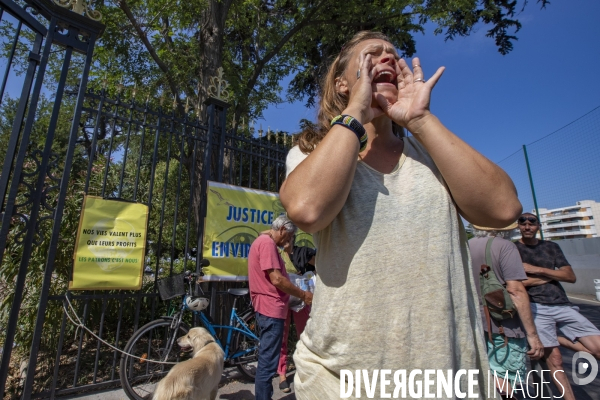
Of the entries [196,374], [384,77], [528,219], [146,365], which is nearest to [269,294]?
[196,374]

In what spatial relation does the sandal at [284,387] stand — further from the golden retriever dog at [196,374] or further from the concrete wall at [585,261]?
the concrete wall at [585,261]

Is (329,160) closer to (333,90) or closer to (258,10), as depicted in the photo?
(333,90)

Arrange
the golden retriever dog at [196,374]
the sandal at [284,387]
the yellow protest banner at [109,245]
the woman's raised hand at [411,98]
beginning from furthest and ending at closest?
the sandal at [284,387] → the yellow protest banner at [109,245] → the golden retriever dog at [196,374] → the woman's raised hand at [411,98]

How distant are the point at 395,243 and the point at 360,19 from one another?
830 centimetres

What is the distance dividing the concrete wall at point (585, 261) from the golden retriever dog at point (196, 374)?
12.3m

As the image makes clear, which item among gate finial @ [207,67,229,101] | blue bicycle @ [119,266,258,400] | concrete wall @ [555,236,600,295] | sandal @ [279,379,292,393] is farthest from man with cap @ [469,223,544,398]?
concrete wall @ [555,236,600,295]

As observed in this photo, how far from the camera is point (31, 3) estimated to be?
9.14 feet

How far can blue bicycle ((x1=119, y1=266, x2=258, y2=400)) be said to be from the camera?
3.50 meters

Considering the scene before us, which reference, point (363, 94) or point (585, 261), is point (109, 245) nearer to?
point (363, 94)

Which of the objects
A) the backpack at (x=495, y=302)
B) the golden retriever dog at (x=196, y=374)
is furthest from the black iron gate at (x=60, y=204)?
the backpack at (x=495, y=302)

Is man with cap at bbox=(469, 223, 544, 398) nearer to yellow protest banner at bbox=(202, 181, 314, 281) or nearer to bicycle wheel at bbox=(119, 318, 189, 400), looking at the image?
yellow protest banner at bbox=(202, 181, 314, 281)

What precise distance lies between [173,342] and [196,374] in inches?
40.9

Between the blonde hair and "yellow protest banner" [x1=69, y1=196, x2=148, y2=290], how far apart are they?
303 centimetres

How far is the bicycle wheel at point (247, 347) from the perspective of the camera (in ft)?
13.7
